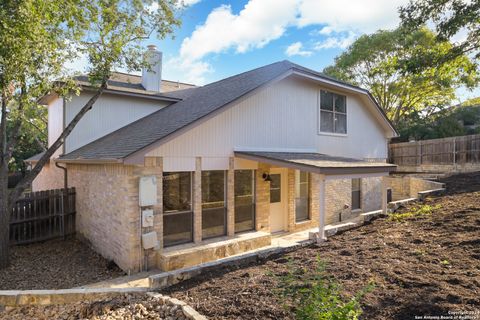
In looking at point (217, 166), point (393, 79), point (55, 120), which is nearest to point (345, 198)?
point (217, 166)

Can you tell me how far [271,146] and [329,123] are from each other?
3.43 m

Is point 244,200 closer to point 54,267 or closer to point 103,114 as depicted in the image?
point 54,267

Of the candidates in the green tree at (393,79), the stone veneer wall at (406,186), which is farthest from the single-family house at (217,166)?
the green tree at (393,79)

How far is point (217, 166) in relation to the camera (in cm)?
876

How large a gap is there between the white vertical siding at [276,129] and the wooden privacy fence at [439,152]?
8199mm

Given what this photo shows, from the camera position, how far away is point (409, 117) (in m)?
27.9

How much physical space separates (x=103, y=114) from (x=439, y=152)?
1953cm

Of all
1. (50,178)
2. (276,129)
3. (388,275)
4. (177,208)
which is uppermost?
(276,129)

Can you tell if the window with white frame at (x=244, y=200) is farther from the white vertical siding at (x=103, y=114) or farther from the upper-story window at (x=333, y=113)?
the white vertical siding at (x=103, y=114)

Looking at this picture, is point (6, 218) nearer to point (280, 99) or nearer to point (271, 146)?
point (271, 146)

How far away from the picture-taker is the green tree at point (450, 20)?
9438mm

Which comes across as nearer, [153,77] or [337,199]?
[337,199]

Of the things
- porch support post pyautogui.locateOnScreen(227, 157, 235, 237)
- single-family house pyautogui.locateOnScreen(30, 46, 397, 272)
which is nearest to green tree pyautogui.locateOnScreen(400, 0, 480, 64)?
single-family house pyautogui.locateOnScreen(30, 46, 397, 272)

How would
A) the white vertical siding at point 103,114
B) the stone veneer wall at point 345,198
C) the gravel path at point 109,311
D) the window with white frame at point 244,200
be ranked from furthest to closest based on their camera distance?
1. the stone veneer wall at point 345,198
2. the white vertical siding at point 103,114
3. the window with white frame at point 244,200
4. the gravel path at point 109,311
